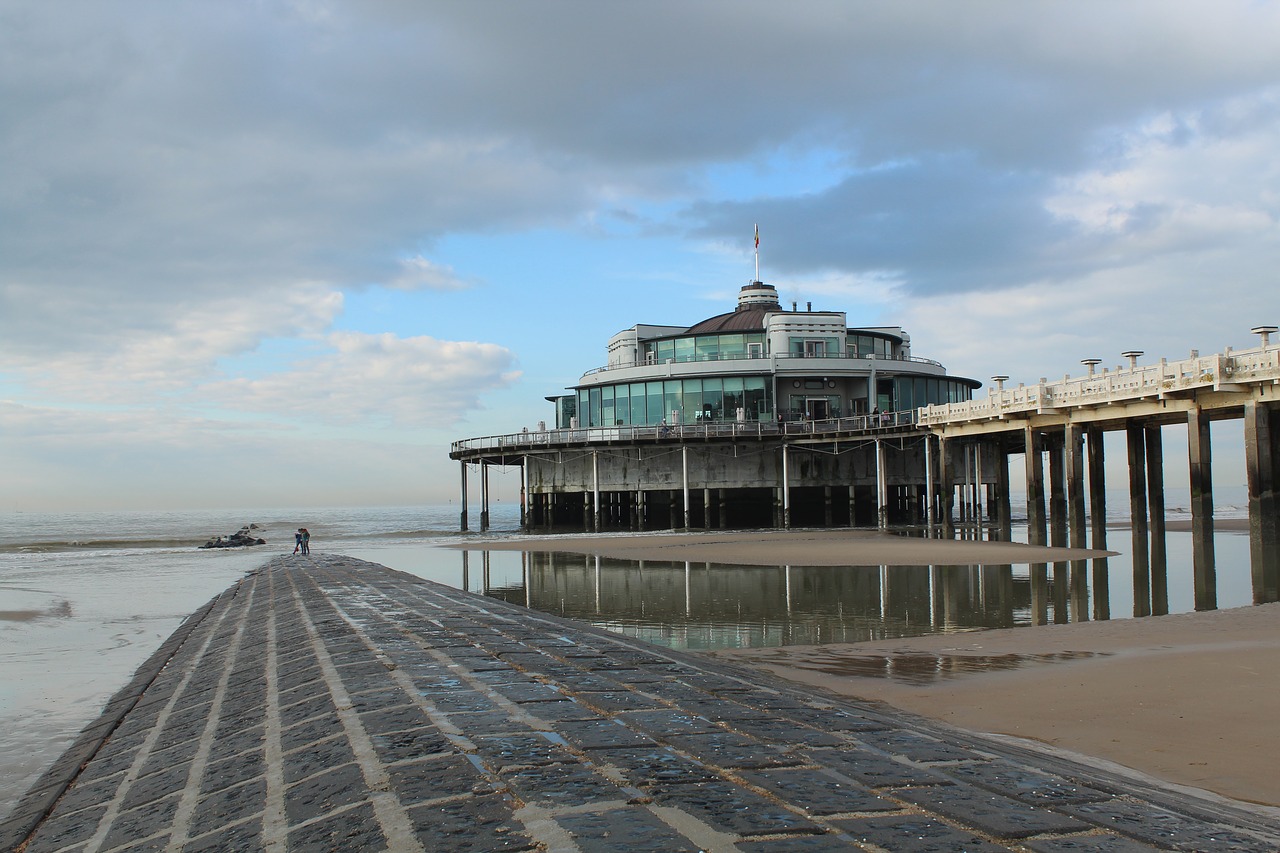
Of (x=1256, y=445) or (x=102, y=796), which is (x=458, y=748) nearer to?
(x=102, y=796)

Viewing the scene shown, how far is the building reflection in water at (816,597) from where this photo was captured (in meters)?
13.8

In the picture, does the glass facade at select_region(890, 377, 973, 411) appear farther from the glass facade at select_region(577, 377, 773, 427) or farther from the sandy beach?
the sandy beach

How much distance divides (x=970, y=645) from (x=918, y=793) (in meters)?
8.08

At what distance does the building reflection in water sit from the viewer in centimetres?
1375

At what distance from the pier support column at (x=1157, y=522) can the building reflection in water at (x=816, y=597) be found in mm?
272

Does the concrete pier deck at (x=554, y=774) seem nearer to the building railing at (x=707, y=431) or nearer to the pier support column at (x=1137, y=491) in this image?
the pier support column at (x=1137, y=491)

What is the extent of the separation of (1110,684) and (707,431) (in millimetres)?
40120

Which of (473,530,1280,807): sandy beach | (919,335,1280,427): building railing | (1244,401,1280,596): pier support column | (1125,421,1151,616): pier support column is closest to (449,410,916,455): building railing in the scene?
(919,335,1280,427): building railing

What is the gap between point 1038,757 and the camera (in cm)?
546

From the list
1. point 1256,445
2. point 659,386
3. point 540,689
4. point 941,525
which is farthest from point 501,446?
point 540,689

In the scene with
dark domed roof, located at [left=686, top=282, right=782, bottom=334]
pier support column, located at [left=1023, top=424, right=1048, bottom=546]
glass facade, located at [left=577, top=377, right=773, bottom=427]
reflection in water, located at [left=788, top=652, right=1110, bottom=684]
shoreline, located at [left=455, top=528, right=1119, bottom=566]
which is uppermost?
dark domed roof, located at [left=686, top=282, right=782, bottom=334]

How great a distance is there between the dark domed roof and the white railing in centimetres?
1833

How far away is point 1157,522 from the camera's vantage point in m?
33.0

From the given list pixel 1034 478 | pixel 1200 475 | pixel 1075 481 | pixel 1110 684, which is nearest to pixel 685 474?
pixel 1034 478
